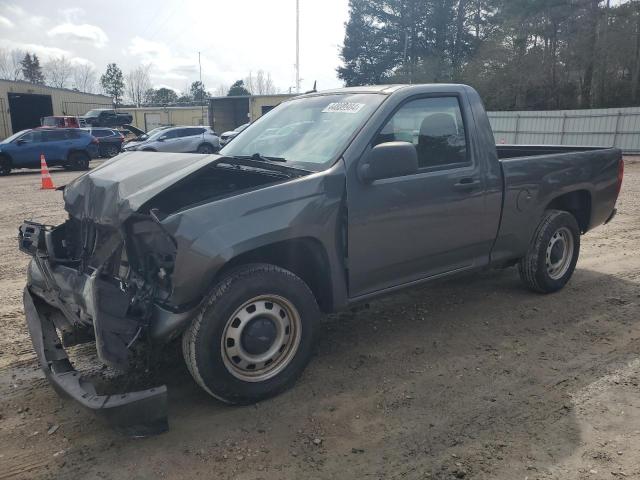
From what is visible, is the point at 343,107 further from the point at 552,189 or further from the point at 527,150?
the point at 527,150

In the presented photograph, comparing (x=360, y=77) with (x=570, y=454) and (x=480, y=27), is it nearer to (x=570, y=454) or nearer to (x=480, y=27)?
(x=480, y=27)

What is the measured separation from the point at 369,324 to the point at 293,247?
4.88ft

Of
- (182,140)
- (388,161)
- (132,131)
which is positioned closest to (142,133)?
(132,131)

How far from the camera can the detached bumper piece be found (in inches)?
104

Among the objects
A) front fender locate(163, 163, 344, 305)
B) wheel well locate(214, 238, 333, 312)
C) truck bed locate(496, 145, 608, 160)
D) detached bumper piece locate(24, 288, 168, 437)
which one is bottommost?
detached bumper piece locate(24, 288, 168, 437)

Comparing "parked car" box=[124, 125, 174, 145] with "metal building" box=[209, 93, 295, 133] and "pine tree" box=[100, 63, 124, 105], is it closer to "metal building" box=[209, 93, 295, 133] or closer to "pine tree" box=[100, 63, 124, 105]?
"metal building" box=[209, 93, 295, 133]

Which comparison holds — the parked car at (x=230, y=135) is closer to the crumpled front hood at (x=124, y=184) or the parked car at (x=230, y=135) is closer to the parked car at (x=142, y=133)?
the crumpled front hood at (x=124, y=184)

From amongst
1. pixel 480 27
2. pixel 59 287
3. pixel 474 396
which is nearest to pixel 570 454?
pixel 474 396

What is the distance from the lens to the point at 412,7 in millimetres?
47562

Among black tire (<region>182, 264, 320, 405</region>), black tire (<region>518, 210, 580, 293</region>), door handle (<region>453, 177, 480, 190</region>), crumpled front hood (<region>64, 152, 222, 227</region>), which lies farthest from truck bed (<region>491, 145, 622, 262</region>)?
crumpled front hood (<region>64, 152, 222, 227</region>)

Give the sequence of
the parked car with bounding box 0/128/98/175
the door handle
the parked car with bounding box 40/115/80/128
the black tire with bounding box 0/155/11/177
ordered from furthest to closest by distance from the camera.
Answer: the parked car with bounding box 40/115/80/128 < the parked car with bounding box 0/128/98/175 < the black tire with bounding box 0/155/11/177 < the door handle

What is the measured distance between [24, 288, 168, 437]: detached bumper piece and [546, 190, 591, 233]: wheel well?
429cm

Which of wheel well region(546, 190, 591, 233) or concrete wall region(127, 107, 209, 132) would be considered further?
concrete wall region(127, 107, 209, 132)

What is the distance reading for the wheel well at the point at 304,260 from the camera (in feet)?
10.8
